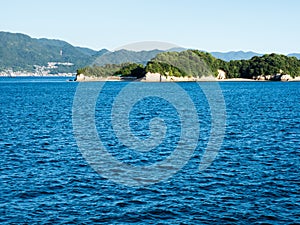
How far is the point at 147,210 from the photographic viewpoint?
103 ft

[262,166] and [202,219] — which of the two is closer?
[202,219]

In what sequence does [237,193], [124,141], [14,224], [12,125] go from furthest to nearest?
[12,125]
[124,141]
[237,193]
[14,224]

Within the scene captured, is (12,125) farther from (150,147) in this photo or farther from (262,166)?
(262,166)

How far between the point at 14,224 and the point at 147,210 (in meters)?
9.41

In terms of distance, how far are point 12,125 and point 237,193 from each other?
52.6 meters

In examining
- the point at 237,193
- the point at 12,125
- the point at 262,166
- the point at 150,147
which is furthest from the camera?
the point at 12,125

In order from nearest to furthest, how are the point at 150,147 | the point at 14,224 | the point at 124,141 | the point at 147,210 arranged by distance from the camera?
the point at 14,224 → the point at 147,210 → the point at 150,147 → the point at 124,141

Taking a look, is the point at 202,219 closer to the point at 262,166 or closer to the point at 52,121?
→ the point at 262,166

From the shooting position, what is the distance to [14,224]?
28.4m

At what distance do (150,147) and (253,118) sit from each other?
1590 inches

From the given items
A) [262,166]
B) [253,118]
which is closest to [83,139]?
[262,166]

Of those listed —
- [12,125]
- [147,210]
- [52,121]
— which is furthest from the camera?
[52,121]

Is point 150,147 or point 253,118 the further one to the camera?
point 253,118

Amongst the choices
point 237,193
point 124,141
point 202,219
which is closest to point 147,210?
point 202,219
